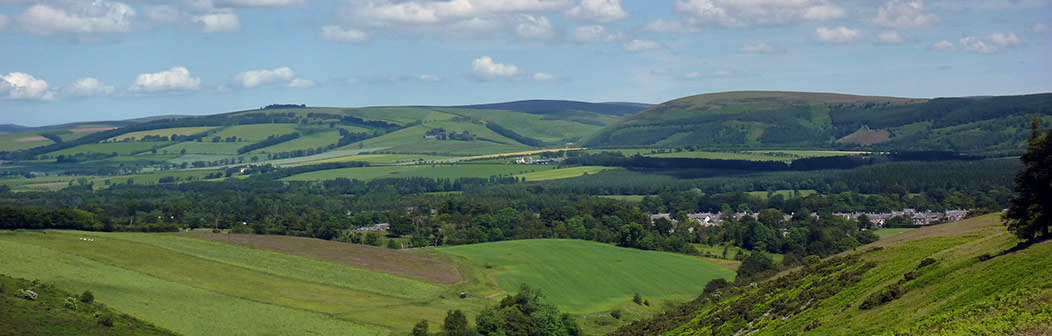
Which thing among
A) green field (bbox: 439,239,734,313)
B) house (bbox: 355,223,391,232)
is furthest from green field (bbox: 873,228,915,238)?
house (bbox: 355,223,391,232)

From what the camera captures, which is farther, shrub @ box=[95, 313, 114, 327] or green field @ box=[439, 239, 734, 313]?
green field @ box=[439, 239, 734, 313]

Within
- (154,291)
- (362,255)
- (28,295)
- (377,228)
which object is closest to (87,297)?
(28,295)

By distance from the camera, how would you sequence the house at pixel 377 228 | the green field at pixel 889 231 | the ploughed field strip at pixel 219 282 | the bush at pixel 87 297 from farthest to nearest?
the house at pixel 377 228 < the green field at pixel 889 231 < the ploughed field strip at pixel 219 282 < the bush at pixel 87 297

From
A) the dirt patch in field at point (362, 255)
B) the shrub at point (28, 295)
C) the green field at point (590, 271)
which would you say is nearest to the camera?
the shrub at point (28, 295)

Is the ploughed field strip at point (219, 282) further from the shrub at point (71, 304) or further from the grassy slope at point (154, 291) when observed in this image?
the shrub at point (71, 304)

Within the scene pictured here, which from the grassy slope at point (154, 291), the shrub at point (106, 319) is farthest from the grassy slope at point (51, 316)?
the grassy slope at point (154, 291)

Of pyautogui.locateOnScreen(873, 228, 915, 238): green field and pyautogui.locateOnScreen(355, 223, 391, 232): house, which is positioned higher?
pyautogui.locateOnScreen(873, 228, 915, 238): green field

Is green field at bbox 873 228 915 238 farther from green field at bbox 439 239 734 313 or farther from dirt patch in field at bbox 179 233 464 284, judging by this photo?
dirt patch in field at bbox 179 233 464 284
